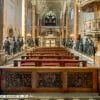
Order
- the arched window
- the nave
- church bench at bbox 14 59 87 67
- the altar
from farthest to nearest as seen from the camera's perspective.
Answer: the arched window → the altar → church bench at bbox 14 59 87 67 → the nave

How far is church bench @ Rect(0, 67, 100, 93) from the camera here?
21.5ft

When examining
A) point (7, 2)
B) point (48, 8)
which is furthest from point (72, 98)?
point (48, 8)

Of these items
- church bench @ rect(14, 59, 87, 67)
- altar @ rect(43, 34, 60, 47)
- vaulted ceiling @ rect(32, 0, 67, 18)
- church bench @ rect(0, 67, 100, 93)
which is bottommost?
church bench @ rect(0, 67, 100, 93)

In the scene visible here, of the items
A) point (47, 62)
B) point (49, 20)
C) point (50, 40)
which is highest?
point (49, 20)

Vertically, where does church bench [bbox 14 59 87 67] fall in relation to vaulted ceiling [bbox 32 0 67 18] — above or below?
below

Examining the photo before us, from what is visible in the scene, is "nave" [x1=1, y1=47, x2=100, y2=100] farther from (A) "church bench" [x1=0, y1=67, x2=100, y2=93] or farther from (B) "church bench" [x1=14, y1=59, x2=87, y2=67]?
(B) "church bench" [x1=14, y1=59, x2=87, y2=67]

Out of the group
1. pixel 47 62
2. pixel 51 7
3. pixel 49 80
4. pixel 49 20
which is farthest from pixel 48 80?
pixel 51 7

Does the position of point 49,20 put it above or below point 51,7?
below

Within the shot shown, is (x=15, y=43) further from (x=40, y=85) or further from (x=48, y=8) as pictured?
(x=48, y=8)

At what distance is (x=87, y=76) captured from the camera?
6.64m

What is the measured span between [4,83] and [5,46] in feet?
29.3

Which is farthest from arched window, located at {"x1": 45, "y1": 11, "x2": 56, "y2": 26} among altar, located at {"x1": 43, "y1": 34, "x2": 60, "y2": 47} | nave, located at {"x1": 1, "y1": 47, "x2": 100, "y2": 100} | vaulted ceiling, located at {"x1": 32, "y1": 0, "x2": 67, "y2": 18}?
nave, located at {"x1": 1, "y1": 47, "x2": 100, "y2": 100}

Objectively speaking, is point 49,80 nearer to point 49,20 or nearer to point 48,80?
point 48,80

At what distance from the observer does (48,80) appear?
6656mm
